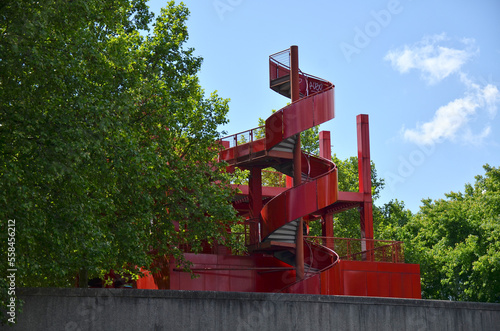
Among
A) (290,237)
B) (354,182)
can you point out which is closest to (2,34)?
(290,237)

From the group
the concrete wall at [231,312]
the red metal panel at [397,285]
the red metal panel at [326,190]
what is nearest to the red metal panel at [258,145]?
the red metal panel at [326,190]

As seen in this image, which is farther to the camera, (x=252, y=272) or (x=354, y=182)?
(x=354, y=182)

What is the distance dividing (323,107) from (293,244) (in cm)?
526

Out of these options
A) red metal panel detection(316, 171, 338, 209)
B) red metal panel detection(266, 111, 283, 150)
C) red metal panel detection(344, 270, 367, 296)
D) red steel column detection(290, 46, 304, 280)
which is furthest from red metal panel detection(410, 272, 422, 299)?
red metal panel detection(266, 111, 283, 150)

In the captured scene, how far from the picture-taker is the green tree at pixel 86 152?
13.3 meters

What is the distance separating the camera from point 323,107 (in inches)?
993

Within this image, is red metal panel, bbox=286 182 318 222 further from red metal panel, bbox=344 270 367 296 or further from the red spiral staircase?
red metal panel, bbox=344 270 367 296

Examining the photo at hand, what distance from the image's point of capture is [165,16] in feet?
84.0

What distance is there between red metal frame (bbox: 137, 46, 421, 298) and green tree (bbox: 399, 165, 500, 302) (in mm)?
15504

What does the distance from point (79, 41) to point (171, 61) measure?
31.8 feet

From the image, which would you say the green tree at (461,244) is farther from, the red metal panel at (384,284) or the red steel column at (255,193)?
the red steel column at (255,193)

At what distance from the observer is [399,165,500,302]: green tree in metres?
41.2

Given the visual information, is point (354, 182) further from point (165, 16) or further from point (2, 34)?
point (2, 34)

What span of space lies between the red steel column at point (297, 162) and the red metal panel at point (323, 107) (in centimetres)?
89
